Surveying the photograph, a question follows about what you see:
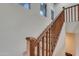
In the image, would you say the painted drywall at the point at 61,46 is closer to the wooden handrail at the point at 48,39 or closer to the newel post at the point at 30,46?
the wooden handrail at the point at 48,39

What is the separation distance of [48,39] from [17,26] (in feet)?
1.48

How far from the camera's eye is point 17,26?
1.95 metres

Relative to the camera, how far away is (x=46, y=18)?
2031mm

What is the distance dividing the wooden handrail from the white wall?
0.07 metres

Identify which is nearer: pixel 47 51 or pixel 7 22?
pixel 7 22

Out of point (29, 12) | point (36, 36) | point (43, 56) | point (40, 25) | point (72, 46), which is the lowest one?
point (43, 56)

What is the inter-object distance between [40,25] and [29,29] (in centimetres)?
16

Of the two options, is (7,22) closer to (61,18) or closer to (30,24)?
(30,24)

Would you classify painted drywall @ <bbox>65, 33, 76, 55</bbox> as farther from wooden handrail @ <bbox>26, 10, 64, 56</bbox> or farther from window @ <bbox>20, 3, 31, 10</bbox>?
window @ <bbox>20, 3, 31, 10</bbox>

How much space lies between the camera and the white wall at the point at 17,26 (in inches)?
74.4

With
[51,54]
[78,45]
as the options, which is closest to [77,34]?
[78,45]

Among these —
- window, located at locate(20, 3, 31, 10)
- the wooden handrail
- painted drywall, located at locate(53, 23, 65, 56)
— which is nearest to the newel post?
the wooden handrail

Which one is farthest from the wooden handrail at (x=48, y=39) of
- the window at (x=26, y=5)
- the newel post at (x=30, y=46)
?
the window at (x=26, y=5)

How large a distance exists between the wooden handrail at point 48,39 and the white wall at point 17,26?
7 cm
